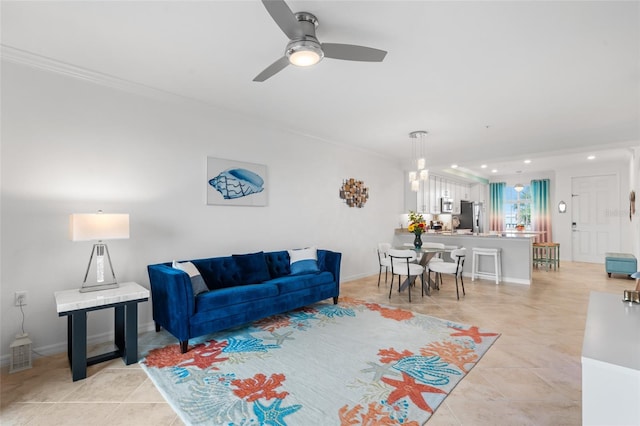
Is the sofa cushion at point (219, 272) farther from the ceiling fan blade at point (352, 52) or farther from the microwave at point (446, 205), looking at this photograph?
the microwave at point (446, 205)

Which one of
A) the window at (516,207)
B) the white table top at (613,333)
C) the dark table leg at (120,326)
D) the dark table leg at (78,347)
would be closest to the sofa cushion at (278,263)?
the dark table leg at (120,326)

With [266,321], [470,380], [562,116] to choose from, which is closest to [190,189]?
[266,321]

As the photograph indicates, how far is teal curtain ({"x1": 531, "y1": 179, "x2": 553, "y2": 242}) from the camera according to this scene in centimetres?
932

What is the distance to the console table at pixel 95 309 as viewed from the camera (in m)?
2.43

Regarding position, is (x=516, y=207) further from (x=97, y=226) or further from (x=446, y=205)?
(x=97, y=226)

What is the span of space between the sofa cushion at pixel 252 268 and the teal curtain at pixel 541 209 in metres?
9.04

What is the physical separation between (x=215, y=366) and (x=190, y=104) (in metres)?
3.02

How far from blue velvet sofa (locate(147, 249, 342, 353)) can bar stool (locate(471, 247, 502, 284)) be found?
3.46 m

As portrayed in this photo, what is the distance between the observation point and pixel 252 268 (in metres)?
3.91

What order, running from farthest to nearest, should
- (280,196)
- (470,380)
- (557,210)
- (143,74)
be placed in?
(557,210) < (280,196) < (143,74) < (470,380)

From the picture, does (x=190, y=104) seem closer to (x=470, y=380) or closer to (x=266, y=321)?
(x=266, y=321)

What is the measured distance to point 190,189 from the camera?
3.81 metres

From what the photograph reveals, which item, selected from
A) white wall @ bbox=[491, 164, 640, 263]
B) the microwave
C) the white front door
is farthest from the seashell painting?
the white front door

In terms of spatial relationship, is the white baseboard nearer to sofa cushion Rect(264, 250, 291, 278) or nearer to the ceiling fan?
sofa cushion Rect(264, 250, 291, 278)
